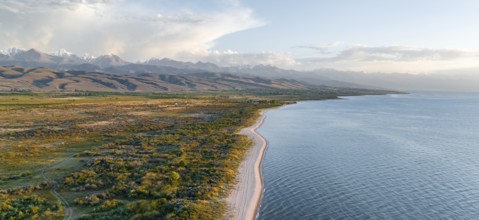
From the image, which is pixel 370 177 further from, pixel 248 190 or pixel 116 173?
pixel 116 173

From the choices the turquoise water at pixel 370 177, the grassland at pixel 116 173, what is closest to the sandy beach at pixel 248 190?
the turquoise water at pixel 370 177

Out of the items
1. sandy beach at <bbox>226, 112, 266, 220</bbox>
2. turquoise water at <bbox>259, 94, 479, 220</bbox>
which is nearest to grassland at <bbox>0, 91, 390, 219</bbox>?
sandy beach at <bbox>226, 112, 266, 220</bbox>

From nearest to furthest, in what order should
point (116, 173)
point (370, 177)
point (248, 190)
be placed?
1. point (248, 190)
2. point (116, 173)
3. point (370, 177)

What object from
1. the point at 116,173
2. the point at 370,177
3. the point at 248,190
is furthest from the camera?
the point at 370,177

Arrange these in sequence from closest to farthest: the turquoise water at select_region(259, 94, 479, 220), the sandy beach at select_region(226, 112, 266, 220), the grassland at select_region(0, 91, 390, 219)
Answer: the grassland at select_region(0, 91, 390, 219) → the sandy beach at select_region(226, 112, 266, 220) → the turquoise water at select_region(259, 94, 479, 220)

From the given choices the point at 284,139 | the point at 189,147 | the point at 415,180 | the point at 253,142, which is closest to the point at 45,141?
the point at 189,147

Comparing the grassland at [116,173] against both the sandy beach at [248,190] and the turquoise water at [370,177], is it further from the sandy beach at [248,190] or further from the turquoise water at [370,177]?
the turquoise water at [370,177]

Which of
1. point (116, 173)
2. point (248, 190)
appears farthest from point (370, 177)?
point (116, 173)

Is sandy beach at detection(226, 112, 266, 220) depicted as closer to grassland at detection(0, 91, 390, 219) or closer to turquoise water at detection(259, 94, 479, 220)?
turquoise water at detection(259, 94, 479, 220)

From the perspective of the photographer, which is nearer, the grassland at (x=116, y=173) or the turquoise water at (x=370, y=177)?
the grassland at (x=116, y=173)
